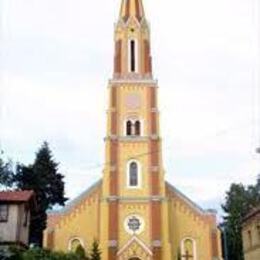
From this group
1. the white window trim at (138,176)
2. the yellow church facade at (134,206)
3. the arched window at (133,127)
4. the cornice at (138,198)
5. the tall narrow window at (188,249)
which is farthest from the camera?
the arched window at (133,127)

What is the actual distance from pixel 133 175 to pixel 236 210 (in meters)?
23.5

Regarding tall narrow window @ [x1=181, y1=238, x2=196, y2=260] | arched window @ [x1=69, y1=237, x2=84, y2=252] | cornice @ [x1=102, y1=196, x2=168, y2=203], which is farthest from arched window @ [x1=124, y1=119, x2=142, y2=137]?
tall narrow window @ [x1=181, y1=238, x2=196, y2=260]

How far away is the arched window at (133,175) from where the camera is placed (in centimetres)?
5116

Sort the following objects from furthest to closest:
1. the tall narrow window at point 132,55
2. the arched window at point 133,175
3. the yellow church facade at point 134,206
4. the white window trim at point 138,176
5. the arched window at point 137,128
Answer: the tall narrow window at point 132,55 → the arched window at point 137,128 → the arched window at point 133,175 → the white window trim at point 138,176 → the yellow church facade at point 134,206

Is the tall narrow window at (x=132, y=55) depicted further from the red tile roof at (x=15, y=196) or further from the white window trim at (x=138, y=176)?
the red tile roof at (x=15, y=196)

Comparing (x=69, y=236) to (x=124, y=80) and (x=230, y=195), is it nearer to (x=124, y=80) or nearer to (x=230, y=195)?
(x=124, y=80)

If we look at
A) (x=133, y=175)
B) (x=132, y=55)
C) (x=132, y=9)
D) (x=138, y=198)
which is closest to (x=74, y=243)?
(x=138, y=198)

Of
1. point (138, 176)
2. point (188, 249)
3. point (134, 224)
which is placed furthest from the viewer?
point (138, 176)

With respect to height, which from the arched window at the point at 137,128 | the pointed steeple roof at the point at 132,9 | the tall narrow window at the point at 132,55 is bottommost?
the arched window at the point at 137,128

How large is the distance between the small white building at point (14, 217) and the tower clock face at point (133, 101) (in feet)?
66.3

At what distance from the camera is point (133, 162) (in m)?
51.8

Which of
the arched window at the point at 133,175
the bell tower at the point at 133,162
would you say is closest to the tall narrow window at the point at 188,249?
the bell tower at the point at 133,162

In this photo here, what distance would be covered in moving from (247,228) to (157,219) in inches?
398

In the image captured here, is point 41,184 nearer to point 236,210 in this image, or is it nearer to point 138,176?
point 138,176
